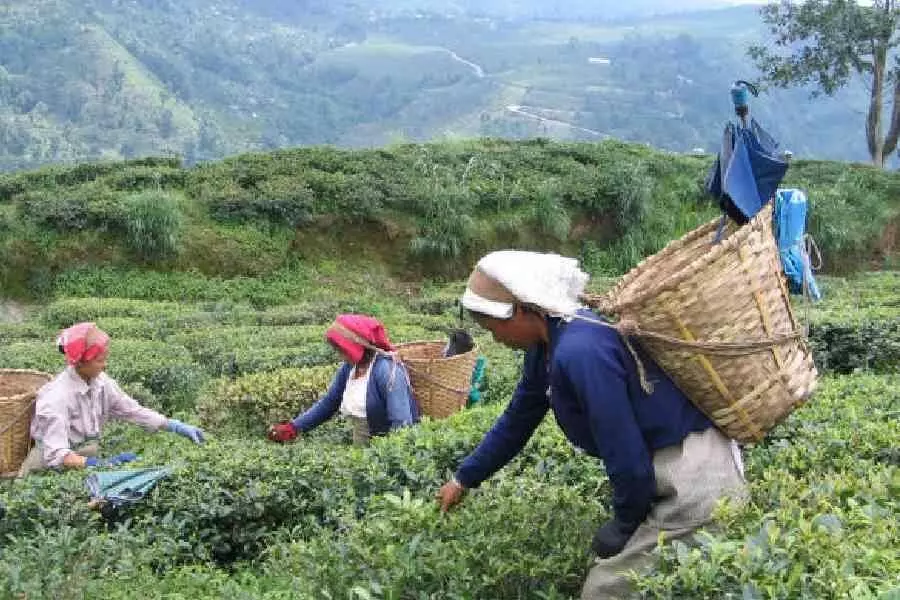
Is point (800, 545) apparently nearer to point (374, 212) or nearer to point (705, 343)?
point (705, 343)

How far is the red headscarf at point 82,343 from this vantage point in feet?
17.2

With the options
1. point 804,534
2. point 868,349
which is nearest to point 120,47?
point 868,349

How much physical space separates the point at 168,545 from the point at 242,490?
1.75ft

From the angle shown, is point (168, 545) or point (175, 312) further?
point (175, 312)

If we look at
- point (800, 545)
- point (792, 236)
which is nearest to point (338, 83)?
point (792, 236)

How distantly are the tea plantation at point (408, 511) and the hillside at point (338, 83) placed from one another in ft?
137

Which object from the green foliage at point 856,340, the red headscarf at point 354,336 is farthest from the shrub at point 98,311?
the green foliage at point 856,340

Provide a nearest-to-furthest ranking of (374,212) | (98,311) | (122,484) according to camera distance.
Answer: (122,484)
(98,311)
(374,212)

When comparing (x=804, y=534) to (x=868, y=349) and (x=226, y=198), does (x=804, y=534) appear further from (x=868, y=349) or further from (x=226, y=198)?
(x=226, y=198)

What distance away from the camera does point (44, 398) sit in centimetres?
544

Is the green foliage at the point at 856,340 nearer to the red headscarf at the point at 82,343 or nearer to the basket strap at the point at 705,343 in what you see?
the basket strap at the point at 705,343

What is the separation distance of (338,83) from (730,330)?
99.9 meters

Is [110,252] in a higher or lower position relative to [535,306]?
lower

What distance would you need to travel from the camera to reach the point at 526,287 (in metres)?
2.94
